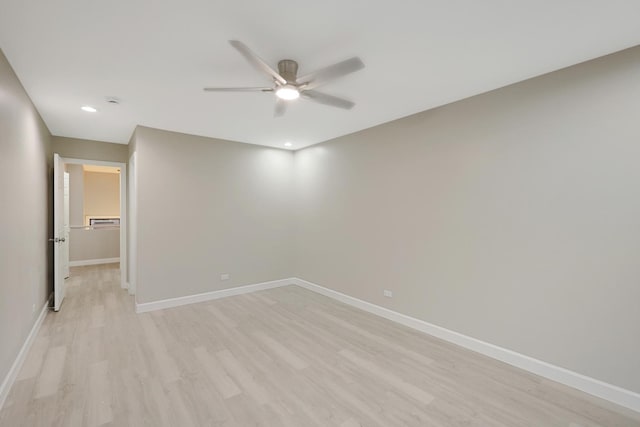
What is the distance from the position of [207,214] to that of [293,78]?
9.73 feet

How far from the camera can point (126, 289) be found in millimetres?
5074

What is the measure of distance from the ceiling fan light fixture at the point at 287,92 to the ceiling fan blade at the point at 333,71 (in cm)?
10

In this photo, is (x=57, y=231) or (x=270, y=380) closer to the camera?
(x=270, y=380)

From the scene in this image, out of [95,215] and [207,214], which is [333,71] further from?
[95,215]

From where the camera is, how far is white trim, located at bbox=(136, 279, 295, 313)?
402 cm

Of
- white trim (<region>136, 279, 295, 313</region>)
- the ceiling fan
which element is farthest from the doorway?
the ceiling fan

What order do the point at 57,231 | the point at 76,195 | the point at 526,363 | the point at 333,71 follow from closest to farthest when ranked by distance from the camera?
the point at 333,71 < the point at 526,363 < the point at 57,231 < the point at 76,195

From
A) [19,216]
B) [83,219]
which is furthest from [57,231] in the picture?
[83,219]

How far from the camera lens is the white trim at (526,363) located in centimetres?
211

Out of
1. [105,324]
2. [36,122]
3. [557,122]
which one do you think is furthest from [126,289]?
[557,122]

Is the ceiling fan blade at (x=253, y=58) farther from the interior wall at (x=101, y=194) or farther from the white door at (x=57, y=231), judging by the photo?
the interior wall at (x=101, y=194)

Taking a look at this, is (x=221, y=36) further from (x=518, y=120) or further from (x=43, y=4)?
(x=518, y=120)

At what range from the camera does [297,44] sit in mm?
2004

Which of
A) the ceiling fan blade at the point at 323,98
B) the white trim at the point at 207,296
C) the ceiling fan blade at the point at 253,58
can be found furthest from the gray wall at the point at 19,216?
the ceiling fan blade at the point at 323,98
